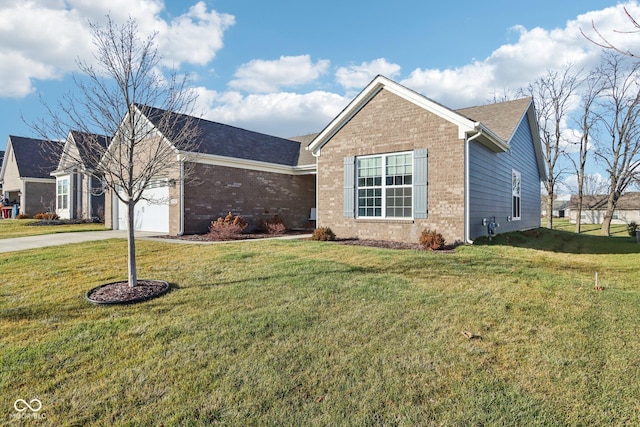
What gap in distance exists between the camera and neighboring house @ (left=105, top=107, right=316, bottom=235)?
1316 cm

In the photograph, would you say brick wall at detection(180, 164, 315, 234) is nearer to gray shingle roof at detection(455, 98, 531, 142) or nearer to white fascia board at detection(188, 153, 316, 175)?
white fascia board at detection(188, 153, 316, 175)

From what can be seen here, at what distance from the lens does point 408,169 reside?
1047cm

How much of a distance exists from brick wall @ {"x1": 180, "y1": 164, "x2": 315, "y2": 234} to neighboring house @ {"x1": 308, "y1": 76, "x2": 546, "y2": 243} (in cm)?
422

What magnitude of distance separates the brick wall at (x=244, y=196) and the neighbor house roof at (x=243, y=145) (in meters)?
0.72

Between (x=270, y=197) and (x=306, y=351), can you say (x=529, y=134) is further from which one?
(x=306, y=351)

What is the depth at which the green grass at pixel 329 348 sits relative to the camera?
266 centimetres

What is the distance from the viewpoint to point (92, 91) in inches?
224

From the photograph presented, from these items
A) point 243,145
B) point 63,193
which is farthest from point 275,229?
point 63,193

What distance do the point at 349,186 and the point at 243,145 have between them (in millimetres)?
7106

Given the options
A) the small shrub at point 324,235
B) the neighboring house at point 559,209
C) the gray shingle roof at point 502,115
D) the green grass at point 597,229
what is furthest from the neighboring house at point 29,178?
the neighboring house at point 559,209

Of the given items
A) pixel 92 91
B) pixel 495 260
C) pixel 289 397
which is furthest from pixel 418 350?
pixel 92 91

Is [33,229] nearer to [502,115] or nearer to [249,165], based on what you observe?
[249,165]

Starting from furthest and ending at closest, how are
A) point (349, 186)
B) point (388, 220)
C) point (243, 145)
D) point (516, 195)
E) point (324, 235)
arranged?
point (243, 145), point (516, 195), point (349, 186), point (324, 235), point (388, 220)

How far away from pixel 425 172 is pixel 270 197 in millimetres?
8300
